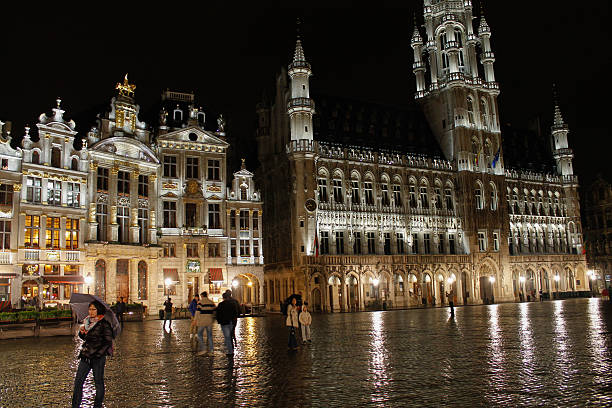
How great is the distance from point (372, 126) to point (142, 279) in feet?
108

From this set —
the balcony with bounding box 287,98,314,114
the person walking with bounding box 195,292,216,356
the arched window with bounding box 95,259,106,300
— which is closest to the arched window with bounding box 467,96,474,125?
the balcony with bounding box 287,98,314,114

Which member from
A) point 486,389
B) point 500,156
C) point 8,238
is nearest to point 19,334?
point 8,238

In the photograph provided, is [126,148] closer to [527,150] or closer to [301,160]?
[301,160]

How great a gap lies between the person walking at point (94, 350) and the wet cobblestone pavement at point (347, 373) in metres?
1.52

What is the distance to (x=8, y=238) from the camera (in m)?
40.7

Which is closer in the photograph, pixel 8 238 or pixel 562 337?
pixel 562 337

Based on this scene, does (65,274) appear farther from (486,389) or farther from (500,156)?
(500,156)

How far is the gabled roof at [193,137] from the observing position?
51.4 meters

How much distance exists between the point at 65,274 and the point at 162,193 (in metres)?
11.1

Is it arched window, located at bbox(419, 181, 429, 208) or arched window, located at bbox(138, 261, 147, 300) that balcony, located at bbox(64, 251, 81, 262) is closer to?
arched window, located at bbox(138, 261, 147, 300)

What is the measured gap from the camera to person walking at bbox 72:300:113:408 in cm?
951

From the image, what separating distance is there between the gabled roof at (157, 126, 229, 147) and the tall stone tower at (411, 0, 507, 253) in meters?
30.9

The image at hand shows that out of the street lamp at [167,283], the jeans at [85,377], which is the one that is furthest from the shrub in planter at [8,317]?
the street lamp at [167,283]

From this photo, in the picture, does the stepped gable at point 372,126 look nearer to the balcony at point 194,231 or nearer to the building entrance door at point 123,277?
the balcony at point 194,231
